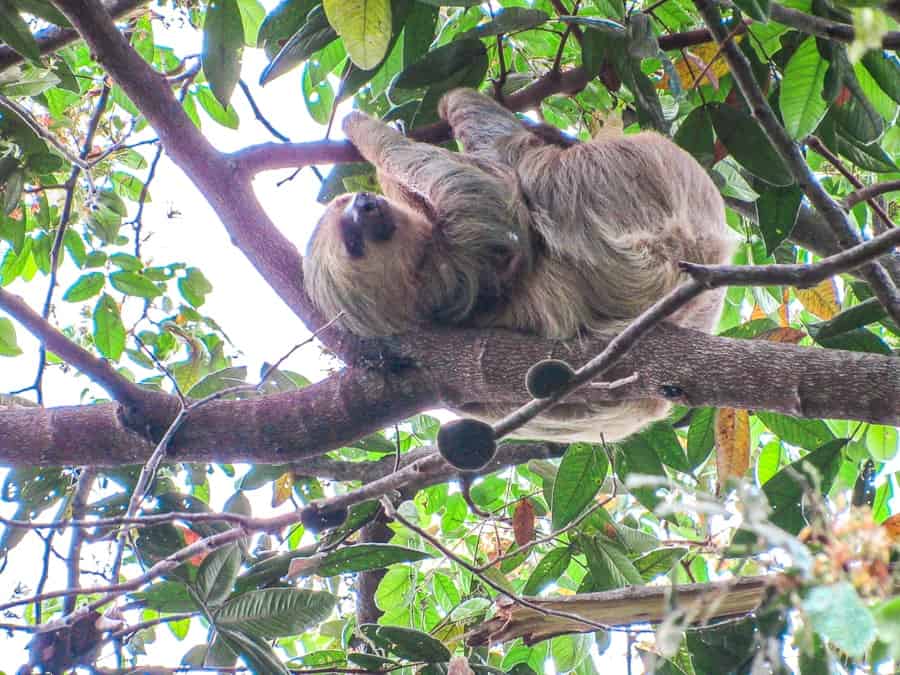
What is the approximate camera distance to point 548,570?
420 cm

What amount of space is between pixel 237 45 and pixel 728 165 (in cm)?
264

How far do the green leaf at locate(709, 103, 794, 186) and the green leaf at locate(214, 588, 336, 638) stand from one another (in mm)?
2271

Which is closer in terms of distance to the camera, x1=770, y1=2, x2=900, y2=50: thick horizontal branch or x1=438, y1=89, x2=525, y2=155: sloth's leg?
x1=770, y1=2, x2=900, y2=50: thick horizontal branch

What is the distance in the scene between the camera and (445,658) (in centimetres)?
329

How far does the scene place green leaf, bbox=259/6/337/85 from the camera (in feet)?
12.1

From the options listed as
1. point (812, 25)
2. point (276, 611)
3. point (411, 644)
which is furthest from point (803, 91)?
point (276, 611)

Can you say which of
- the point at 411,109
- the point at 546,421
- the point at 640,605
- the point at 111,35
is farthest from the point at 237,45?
the point at 640,605

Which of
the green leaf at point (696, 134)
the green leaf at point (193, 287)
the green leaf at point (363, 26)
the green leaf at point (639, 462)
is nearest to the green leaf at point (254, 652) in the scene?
the green leaf at point (639, 462)

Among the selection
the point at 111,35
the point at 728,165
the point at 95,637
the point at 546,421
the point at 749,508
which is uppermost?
the point at 111,35

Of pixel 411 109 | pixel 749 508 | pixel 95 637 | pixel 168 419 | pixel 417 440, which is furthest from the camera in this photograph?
pixel 417 440

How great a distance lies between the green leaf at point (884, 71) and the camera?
10.5 feet

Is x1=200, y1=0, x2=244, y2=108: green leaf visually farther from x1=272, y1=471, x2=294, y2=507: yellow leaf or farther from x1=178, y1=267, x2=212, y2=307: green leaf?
x1=272, y1=471, x2=294, y2=507: yellow leaf

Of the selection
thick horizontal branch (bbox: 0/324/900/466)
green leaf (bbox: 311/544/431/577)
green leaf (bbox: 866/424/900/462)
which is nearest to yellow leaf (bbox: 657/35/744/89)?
thick horizontal branch (bbox: 0/324/900/466)

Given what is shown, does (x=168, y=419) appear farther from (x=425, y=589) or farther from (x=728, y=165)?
(x=728, y=165)
